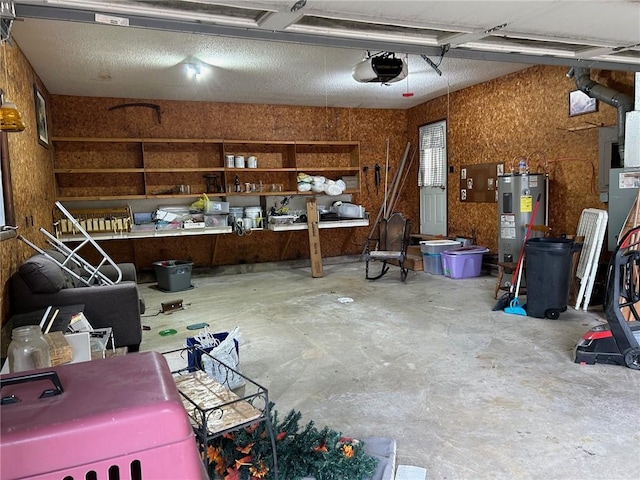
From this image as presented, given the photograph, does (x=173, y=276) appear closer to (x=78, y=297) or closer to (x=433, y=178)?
(x=78, y=297)

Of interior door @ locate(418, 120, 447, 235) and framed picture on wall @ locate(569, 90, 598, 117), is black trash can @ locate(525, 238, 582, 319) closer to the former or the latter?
framed picture on wall @ locate(569, 90, 598, 117)

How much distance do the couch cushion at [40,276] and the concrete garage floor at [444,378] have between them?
0.90 meters

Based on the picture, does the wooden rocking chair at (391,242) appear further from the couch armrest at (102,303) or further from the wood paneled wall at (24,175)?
the wood paneled wall at (24,175)

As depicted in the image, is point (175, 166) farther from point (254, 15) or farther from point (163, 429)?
point (163, 429)

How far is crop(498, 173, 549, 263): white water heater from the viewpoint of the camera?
5445mm

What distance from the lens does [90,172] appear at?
6469mm

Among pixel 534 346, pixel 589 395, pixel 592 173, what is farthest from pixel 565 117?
pixel 589 395

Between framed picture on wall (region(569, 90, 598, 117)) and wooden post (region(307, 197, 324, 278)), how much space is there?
3.64m

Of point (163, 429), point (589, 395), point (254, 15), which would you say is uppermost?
point (254, 15)

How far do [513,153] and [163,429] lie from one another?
20.7ft

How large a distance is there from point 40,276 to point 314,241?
4.13 meters

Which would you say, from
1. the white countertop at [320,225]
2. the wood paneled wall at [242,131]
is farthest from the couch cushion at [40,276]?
the white countertop at [320,225]

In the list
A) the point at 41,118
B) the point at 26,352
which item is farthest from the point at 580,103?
the point at 41,118

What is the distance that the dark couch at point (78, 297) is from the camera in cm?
335
